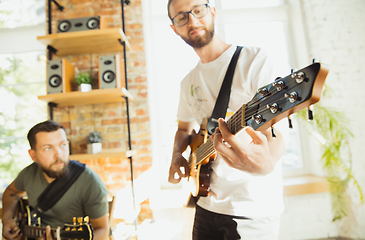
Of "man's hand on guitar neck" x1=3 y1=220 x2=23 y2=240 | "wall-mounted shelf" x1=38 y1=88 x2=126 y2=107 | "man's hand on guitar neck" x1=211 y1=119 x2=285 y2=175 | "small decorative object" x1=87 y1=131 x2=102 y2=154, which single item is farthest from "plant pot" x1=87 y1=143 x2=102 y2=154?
"man's hand on guitar neck" x1=211 y1=119 x2=285 y2=175

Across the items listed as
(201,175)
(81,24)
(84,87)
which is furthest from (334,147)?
(81,24)

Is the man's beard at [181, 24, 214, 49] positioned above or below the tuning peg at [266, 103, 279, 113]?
above

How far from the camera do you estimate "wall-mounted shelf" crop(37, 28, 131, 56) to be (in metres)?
2.26

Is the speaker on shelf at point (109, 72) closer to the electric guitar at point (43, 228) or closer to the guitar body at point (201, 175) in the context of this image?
the electric guitar at point (43, 228)

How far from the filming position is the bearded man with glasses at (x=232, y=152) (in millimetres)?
836

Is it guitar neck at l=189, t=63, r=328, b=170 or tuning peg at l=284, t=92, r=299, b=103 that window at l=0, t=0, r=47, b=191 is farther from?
tuning peg at l=284, t=92, r=299, b=103

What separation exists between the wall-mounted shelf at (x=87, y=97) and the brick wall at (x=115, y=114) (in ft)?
0.40

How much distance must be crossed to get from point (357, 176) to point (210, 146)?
A: 231cm

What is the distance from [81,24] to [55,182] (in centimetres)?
169

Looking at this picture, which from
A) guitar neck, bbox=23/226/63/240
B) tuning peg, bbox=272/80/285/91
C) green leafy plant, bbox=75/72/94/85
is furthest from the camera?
green leafy plant, bbox=75/72/94/85

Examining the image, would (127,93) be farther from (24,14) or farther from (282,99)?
(24,14)

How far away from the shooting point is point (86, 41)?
2387 mm

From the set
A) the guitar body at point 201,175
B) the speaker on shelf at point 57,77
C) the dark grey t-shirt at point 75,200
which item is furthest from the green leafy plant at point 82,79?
the guitar body at point 201,175

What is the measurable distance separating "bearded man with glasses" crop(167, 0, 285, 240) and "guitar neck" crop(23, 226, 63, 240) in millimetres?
735
